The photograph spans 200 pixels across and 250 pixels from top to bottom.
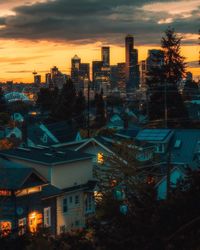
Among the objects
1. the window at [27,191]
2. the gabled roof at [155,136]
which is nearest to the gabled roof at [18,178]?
the window at [27,191]

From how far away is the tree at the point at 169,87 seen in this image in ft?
188

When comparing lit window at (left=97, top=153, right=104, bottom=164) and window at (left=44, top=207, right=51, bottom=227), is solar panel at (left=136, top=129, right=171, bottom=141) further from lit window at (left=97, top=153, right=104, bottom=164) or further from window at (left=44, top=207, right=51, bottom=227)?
window at (left=44, top=207, right=51, bottom=227)

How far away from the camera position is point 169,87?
5838cm

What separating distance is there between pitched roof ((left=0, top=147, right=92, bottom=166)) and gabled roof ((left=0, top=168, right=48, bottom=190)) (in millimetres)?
3264

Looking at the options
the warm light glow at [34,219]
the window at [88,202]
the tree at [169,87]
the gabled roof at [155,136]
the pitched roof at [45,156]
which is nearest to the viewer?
the warm light glow at [34,219]

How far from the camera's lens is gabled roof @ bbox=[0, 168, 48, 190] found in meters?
30.1

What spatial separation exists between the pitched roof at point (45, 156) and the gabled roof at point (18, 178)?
326 centimetres

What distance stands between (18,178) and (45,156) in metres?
5.48

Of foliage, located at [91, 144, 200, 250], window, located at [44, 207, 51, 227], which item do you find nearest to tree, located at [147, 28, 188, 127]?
window, located at [44, 207, 51, 227]

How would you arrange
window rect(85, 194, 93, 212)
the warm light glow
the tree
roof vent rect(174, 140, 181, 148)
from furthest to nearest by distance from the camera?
the tree → roof vent rect(174, 140, 181, 148) → window rect(85, 194, 93, 212) → the warm light glow

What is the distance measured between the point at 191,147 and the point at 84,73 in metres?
Answer: 138

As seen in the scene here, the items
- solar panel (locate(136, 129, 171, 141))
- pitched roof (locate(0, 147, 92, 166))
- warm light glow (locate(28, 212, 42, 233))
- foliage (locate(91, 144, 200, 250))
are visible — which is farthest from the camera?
solar panel (locate(136, 129, 171, 141))

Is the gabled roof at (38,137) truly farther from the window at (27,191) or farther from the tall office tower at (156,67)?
the window at (27,191)

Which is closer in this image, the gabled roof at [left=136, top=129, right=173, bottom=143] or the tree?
the gabled roof at [left=136, top=129, right=173, bottom=143]
